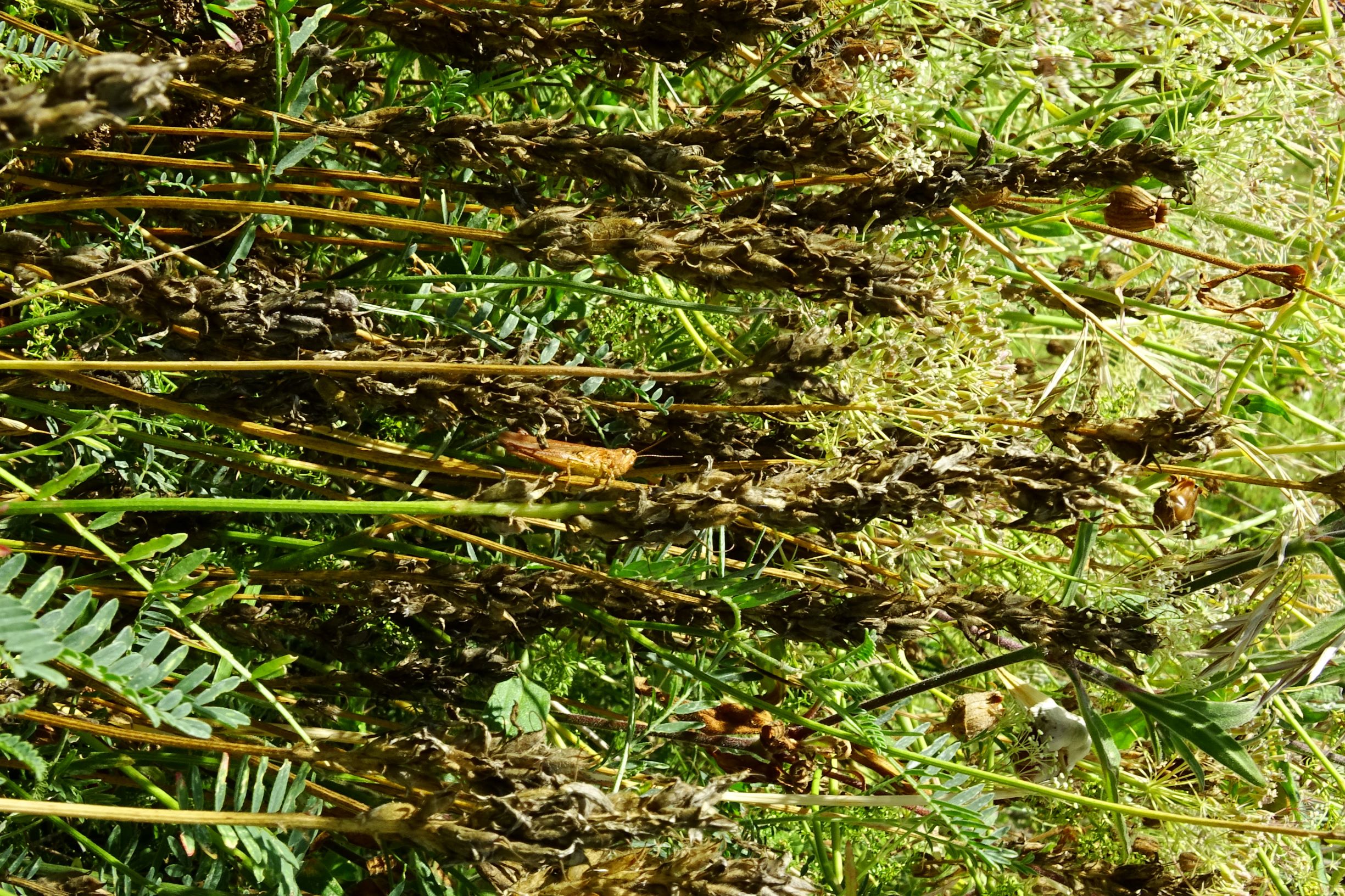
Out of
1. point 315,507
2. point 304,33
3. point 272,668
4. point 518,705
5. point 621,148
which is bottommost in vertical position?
point 518,705

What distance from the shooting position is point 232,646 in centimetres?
134

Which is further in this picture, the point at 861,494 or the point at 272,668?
the point at 861,494

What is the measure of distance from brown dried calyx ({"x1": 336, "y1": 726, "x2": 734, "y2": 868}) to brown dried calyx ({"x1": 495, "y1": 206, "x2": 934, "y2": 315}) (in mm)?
510

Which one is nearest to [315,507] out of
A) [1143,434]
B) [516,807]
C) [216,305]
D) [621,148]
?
[216,305]

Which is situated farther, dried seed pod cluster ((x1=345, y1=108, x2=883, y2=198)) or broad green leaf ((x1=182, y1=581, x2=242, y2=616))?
dried seed pod cluster ((x1=345, y1=108, x2=883, y2=198))

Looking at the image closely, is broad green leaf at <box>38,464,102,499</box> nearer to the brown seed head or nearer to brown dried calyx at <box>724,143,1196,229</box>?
brown dried calyx at <box>724,143,1196,229</box>

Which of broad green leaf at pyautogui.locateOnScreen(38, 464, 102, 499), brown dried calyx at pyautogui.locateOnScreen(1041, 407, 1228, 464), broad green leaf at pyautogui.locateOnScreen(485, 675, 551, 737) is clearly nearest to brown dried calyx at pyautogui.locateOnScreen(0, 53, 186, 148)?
broad green leaf at pyautogui.locateOnScreen(38, 464, 102, 499)

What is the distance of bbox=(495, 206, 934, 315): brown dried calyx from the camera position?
1097 mm

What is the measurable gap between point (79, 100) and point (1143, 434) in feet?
3.62

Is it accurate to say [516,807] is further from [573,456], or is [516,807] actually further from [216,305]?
[216,305]

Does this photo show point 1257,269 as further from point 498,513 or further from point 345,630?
point 345,630

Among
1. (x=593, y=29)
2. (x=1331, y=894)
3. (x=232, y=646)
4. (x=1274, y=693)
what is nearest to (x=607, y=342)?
(x=593, y=29)

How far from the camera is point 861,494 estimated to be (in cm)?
116

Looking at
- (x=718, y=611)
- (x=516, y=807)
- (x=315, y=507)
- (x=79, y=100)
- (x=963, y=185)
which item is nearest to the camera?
(x=79, y=100)
